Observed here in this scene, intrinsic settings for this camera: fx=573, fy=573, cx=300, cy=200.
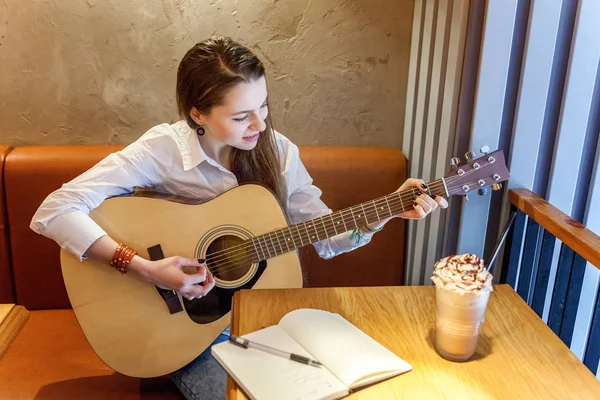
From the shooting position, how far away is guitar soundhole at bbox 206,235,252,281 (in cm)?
144

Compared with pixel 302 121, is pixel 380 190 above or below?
below

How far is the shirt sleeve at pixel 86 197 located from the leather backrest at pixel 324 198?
1.27 feet

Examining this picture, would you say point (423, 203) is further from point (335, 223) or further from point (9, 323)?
point (9, 323)

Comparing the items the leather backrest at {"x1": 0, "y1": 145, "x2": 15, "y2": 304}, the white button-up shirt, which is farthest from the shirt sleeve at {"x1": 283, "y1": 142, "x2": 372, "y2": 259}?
the leather backrest at {"x1": 0, "y1": 145, "x2": 15, "y2": 304}

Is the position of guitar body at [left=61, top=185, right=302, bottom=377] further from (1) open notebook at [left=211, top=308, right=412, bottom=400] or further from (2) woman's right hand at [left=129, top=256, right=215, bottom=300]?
(1) open notebook at [left=211, top=308, right=412, bottom=400]

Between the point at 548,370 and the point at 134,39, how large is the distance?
1547 mm

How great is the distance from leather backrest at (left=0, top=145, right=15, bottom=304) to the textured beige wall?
0.59 ft

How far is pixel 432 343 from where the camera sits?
3.54 feet

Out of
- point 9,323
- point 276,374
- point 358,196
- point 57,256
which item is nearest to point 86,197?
point 9,323

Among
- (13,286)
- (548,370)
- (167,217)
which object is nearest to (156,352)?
(167,217)

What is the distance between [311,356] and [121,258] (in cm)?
60

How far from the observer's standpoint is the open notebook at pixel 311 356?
0.93 meters

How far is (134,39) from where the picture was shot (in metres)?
1.88

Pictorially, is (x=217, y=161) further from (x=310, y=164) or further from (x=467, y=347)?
(x=467, y=347)
